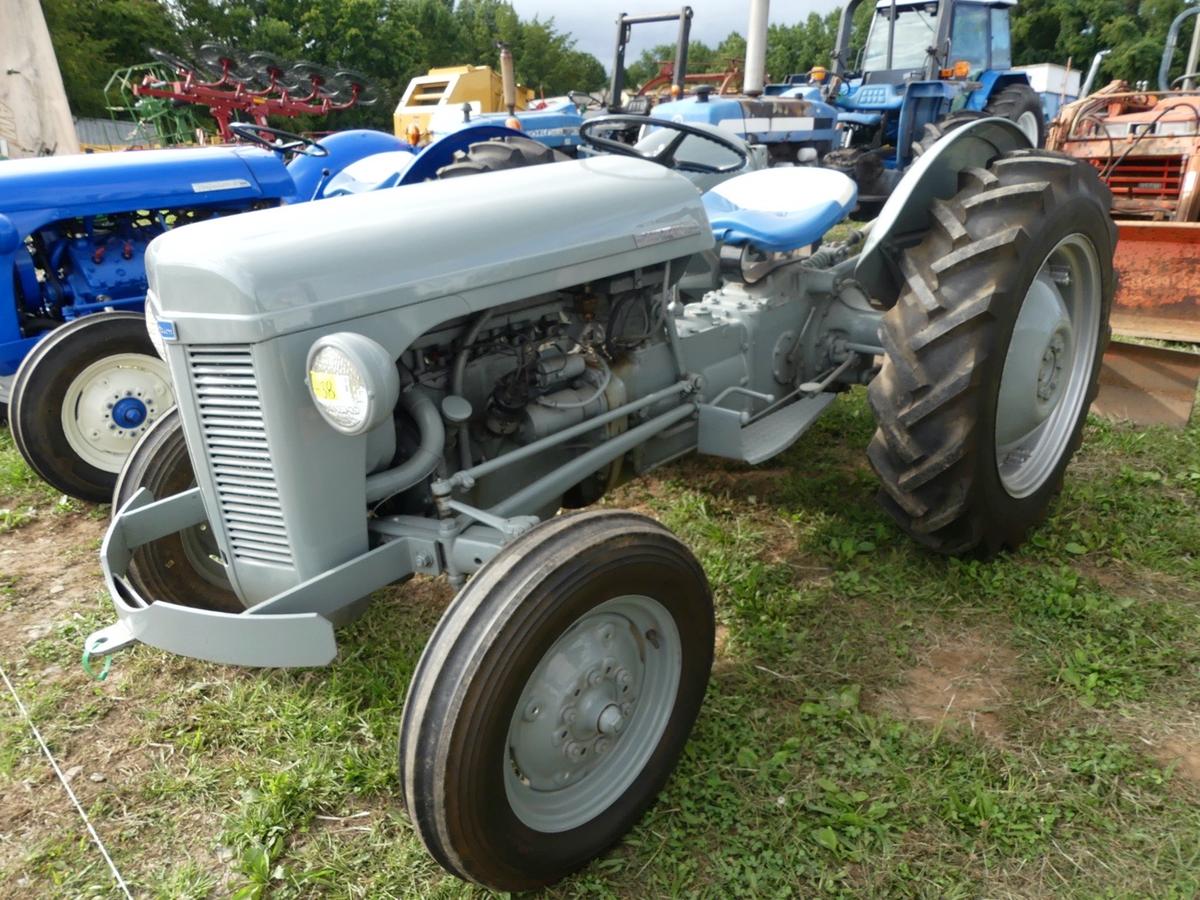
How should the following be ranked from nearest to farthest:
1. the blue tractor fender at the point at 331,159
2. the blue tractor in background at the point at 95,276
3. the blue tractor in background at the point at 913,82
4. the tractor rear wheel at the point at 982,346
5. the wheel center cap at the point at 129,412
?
the tractor rear wheel at the point at 982,346 < the blue tractor in background at the point at 95,276 < the wheel center cap at the point at 129,412 < the blue tractor fender at the point at 331,159 < the blue tractor in background at the point at 913,82

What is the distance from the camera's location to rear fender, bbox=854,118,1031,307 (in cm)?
278

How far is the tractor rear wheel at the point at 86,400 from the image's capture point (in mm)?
3596

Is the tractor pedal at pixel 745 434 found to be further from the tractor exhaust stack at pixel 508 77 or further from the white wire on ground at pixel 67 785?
the tractor exhaust stack at pixel 508 77

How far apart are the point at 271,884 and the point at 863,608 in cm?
189

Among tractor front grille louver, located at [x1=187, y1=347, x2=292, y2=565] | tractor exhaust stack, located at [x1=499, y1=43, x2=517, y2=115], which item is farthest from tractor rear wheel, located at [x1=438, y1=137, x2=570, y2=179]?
tractor exhaust stack, located at [x1=499, y1=43, x2=517, y2=115]

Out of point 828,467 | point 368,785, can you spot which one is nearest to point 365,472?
point 368,785

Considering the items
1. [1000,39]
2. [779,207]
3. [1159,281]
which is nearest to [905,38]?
[1000,39]

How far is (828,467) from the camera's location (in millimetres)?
3818

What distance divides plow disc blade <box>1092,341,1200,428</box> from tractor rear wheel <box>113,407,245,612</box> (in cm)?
389

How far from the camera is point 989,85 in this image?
909 cm

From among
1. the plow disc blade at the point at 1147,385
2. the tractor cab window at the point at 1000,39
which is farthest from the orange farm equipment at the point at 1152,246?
the tractor cab window at the point at 1000,39

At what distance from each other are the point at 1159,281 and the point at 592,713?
179 inches

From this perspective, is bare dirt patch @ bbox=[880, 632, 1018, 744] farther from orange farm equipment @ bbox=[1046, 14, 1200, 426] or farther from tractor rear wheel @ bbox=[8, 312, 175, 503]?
tractor rear wheel @ bbox=[8, 312, 175, 503]

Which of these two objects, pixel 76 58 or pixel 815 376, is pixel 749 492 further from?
pixel 76 58
